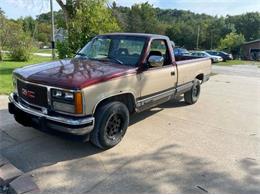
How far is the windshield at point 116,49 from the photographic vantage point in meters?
5.07

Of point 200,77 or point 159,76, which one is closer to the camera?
point 159,76

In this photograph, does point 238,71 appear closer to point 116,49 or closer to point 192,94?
point 192,94

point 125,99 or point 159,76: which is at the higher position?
point 159,76

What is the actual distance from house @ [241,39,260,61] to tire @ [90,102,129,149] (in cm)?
5535

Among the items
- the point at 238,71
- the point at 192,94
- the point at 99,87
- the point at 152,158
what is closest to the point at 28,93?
the point at 99,87

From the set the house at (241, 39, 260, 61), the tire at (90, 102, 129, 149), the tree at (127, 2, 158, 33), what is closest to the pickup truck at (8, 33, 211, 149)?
the tire at (90, 102, 129, 149)

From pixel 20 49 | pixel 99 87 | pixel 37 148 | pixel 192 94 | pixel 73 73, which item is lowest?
pixel 37 148

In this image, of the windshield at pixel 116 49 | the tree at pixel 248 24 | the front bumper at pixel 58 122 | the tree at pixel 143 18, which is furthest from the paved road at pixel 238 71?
the tree at pixel 248 24

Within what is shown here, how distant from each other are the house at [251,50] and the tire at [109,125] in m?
55.4

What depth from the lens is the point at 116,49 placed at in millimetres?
5367

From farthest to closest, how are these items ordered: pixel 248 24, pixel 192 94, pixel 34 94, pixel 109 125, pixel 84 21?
pixel 248 24
pixel 84 21
pixel 192 94
pixel 109 125
pixel 34 94

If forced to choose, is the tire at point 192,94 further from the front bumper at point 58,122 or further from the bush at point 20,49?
the bush at point 20,49

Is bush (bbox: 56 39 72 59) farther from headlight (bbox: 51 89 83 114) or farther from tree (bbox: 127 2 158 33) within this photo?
tree (bbox: 127 2 158 33)

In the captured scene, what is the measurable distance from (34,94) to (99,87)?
1021mm
